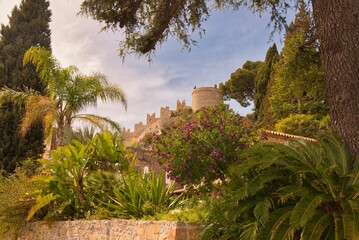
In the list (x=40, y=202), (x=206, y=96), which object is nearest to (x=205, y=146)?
(x=40, y=202)

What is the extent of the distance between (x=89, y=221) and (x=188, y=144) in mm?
2773

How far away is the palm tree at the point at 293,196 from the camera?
471 centimetres

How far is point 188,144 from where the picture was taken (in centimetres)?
938

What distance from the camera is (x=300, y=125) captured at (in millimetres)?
24094

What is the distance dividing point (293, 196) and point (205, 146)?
4182 mm

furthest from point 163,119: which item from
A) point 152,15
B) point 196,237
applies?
point 196,237

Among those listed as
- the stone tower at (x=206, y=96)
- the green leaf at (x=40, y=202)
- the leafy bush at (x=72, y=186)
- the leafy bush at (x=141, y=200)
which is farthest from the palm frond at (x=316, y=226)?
the stone tower at (x=206, y=96)

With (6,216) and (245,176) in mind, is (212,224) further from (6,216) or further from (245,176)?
(6,216)

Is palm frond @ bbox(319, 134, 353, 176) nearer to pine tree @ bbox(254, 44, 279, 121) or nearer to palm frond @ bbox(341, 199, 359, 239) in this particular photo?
palm frond @ bbox(341, 199, 359, 239)

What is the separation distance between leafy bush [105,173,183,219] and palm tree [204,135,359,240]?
2187 millimetres

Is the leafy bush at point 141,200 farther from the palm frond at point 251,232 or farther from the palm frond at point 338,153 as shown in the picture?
the palm frond at point 338,153

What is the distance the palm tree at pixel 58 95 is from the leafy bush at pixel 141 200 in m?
→ 8.04

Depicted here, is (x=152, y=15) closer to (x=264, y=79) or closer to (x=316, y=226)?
(x=316, y=226)

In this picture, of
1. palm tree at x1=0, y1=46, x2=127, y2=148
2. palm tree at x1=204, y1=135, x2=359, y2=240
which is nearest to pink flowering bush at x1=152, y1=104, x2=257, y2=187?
palm tree at x1=204, y1=135, x2=359, y2=240
